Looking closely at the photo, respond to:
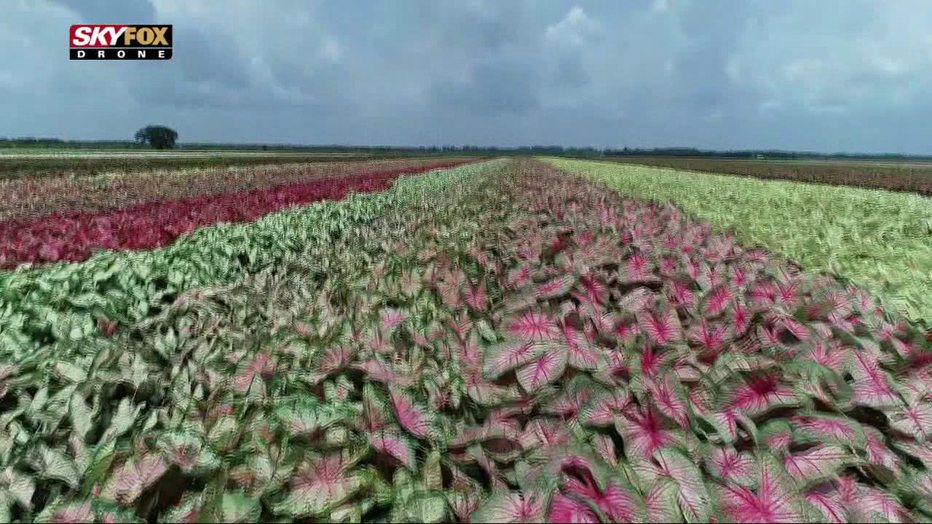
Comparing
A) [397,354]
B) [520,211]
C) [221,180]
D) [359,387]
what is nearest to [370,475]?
[359,387]

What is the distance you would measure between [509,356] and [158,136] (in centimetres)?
11682

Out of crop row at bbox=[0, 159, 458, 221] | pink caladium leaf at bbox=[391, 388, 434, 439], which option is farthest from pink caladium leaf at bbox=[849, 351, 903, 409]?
crop row at bbox=[0, 159, 458, 221]

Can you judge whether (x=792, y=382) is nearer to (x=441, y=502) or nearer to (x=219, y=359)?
(x=441, y=502)

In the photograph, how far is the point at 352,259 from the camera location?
13.6 feet

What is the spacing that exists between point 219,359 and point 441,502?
1.07 meters

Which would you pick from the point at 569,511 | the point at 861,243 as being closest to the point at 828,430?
the point at 569,511

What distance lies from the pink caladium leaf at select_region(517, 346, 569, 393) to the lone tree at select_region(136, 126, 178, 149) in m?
116

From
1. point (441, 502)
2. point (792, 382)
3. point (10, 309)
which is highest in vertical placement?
point (792, 382)

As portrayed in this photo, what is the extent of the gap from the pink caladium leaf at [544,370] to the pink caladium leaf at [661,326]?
38 centimetres

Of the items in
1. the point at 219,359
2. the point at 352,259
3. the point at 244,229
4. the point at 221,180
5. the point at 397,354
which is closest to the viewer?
the point at 397,354

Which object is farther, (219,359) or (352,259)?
(352,259)

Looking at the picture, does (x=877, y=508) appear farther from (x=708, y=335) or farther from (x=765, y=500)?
(x=708, y=335)

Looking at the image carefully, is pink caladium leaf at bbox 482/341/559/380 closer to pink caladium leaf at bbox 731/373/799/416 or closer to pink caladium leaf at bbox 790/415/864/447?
pink caladium leaf at bbox 731/373/799/416

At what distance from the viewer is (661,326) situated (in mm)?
1567
